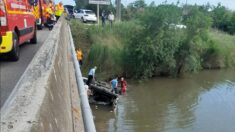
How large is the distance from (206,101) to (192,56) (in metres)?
10.6

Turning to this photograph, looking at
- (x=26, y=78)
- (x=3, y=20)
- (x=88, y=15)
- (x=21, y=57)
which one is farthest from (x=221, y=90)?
(x=26, y=78)

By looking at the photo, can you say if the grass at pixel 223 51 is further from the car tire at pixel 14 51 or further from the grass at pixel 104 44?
the car tire at pixel 14 51

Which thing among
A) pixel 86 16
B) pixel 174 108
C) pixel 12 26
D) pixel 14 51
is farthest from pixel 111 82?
pixel 86 16

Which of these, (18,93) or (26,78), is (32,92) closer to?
(18,93)

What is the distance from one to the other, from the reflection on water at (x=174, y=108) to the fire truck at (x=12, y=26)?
12.0 metres

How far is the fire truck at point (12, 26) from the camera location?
9539 millimetres

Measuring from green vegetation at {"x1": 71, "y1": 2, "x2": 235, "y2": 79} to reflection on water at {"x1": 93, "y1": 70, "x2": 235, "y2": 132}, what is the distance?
176 cm

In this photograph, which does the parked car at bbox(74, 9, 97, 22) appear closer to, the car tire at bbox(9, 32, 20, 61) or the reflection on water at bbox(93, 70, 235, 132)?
the reflection on water at bbox(93, 70, 235, 132)

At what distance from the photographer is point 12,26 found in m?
10.4

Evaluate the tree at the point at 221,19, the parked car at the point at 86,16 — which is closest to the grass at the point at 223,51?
the parked car at the point at 86,16

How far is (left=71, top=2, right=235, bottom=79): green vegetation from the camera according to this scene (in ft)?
122

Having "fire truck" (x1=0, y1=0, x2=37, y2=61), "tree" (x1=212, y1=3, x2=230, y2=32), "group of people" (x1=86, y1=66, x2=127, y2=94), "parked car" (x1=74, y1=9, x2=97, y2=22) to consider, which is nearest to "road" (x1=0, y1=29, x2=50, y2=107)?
"fire truck" (x1=0, y1=0, x2=37, y2=61)

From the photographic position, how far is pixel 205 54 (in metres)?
46.4

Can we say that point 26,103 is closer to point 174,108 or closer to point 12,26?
point 12,26
